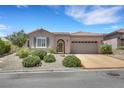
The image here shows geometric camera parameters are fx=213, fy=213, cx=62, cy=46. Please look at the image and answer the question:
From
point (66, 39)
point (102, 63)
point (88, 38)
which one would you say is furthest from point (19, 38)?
point (102, 63)

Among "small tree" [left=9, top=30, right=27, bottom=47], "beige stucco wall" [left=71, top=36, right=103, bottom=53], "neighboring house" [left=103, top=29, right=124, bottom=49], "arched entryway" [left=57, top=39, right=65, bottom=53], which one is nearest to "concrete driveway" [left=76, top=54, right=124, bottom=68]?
"neighboring house" [left=103, top=29, right=124, bottom=49]

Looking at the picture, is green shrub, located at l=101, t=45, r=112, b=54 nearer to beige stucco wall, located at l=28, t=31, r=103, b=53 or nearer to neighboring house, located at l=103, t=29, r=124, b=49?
neighboring house, located at l=103, t=29, r=124, b=49

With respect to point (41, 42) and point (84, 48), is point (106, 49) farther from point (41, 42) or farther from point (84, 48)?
point (41, 42)

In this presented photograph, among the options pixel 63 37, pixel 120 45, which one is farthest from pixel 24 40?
pixel 120 45

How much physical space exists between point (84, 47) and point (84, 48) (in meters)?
0.15

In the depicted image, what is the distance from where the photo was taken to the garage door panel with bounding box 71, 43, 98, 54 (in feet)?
102

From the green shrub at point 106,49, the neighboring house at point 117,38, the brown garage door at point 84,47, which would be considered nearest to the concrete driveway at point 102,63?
the green shrub at point 106,49

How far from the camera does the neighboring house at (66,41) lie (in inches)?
1157

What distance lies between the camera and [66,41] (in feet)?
99.2

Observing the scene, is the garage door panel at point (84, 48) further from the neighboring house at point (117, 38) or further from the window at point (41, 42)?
the window at point (41, 42)

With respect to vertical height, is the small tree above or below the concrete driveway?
above

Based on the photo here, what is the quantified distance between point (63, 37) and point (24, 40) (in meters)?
→ 5.76

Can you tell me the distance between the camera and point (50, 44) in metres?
29.4

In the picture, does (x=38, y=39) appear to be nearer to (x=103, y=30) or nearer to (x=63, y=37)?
(x=63, y=37)
